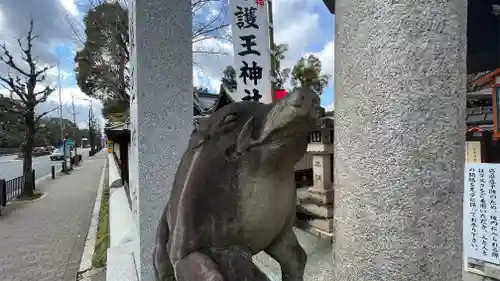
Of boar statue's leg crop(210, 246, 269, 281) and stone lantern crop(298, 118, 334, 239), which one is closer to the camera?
boar statue's leg crop(210, 246, 269, 281)

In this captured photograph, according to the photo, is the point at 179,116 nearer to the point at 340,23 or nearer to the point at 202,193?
the point at 202,193

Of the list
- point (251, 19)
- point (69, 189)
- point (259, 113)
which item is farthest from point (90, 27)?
point (259, 113)

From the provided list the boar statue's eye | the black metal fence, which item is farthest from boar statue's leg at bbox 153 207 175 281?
Answer: the black metal fence

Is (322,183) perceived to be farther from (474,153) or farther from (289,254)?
(289,254)

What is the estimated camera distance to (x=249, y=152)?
1267mm

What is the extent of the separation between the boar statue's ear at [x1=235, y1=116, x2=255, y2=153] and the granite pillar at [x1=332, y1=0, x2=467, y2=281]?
1.34 feet

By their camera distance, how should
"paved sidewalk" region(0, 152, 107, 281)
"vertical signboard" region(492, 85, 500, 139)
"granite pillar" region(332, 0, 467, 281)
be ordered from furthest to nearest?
"paved sidewalk" region(0, 152, 107, 281) < "vertical signboard" region(492, 85, 500, 139) < "granite pillar" region(332, 0, 467, 281)

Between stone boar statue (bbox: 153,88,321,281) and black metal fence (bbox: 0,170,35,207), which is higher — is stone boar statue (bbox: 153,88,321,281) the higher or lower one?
the higher one

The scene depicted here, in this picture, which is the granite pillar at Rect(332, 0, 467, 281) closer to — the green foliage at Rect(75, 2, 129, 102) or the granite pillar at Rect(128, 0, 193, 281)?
the granite pillar at Rect(128, 0, 193, 281)

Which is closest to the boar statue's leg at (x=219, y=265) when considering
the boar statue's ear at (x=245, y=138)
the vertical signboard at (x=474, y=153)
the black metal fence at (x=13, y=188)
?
the boar statue's ear at (x=245, y=138)

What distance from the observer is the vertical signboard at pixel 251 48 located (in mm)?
4141

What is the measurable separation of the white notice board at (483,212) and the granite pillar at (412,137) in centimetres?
366

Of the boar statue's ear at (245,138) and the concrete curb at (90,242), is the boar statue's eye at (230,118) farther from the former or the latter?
the concrete curb at (90,242)

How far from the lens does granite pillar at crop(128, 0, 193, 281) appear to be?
3.36m
